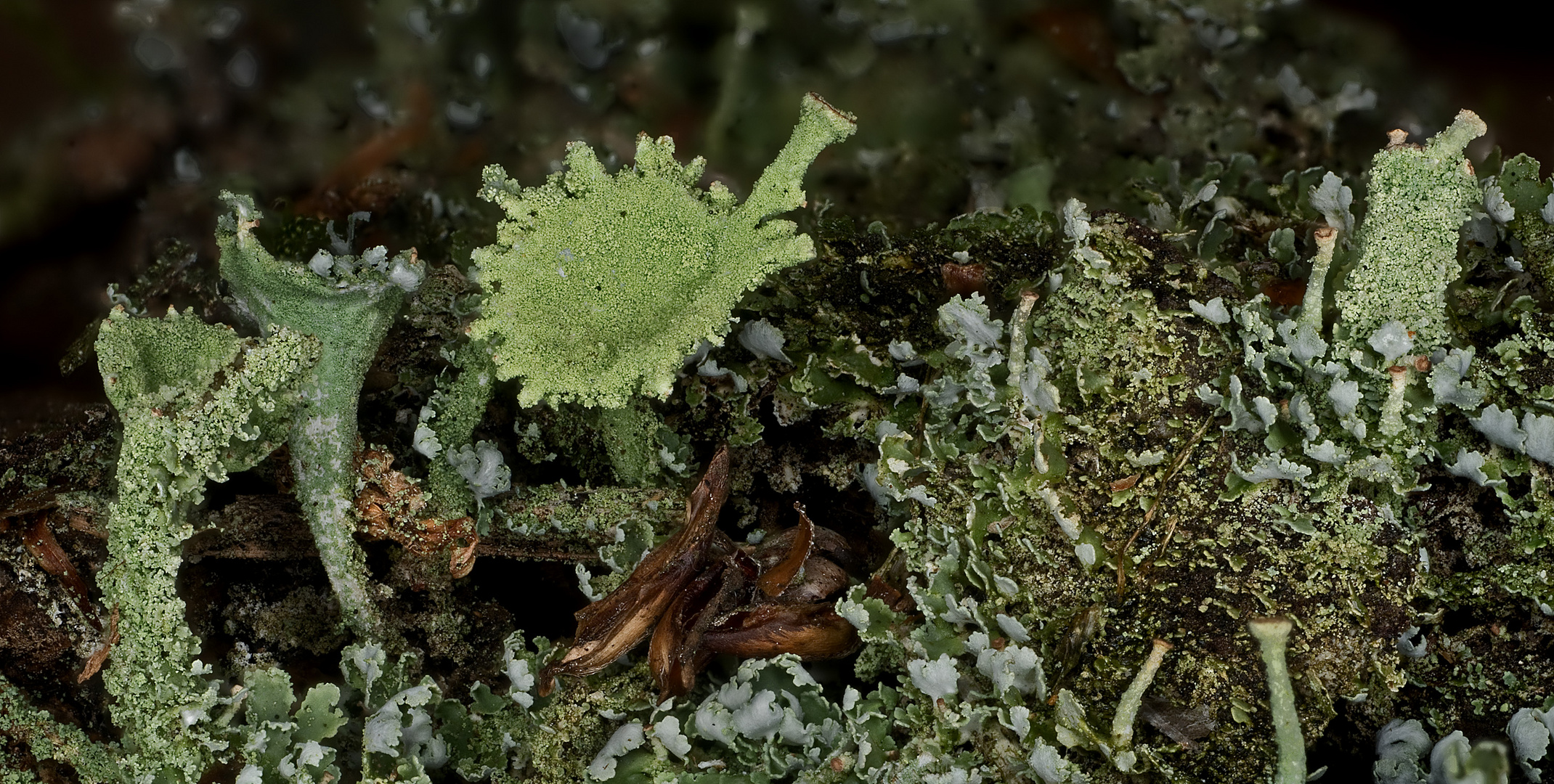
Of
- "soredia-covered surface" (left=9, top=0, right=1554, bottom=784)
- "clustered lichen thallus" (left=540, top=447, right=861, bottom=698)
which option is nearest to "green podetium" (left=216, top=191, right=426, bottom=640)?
"soredia-covered surface" (left=9, top=0, right=1554, bottom=784)

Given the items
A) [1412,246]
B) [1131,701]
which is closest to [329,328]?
[1131,701]

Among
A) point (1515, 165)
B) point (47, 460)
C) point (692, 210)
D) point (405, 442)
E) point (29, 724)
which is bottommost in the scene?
point (29, 724)

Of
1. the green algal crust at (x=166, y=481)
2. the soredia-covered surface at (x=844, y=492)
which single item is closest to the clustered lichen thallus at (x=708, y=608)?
the soredia-covered surface at (x=844, y=492)

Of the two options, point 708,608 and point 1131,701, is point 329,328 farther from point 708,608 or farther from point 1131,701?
point 1131,701

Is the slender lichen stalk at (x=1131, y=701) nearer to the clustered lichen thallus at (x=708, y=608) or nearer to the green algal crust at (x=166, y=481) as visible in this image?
the clustered lichen thallus at (x=708, y=608)

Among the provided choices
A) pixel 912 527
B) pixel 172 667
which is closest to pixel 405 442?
pixel 172 667

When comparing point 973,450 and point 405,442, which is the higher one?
point 973,450

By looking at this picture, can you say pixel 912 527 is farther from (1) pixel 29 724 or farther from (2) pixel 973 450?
(1) pixel 29 724
